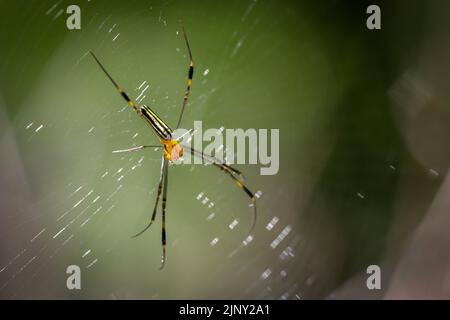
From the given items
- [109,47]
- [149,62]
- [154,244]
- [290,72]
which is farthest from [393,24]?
[154,244]

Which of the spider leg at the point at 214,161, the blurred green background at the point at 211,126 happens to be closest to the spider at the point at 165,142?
the spider leg at the point at 214,161

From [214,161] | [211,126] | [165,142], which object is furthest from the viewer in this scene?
[211,126]

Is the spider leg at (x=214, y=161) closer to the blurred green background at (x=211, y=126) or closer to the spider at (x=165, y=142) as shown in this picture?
the spider at (x=165, y=142)

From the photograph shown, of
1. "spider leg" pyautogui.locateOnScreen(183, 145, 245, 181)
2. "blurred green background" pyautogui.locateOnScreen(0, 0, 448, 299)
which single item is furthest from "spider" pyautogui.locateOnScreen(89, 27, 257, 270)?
"blurred green background" pyautogui.locateOnScreen(0, 0, 448, 299)

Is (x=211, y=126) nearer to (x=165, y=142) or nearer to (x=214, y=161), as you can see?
(x=214, y=161)

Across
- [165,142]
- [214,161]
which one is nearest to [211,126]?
[214,161]

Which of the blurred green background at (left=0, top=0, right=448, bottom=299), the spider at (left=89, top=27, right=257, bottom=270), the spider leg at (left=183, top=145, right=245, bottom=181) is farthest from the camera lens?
the blurred green background at (left=0, top=0, right=448, bottom=299)

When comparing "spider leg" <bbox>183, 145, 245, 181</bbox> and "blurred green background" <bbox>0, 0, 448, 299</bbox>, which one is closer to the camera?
"spider leg" <bbox>183, 145, 245, 181</bbox>

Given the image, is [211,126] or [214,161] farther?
[211,126]

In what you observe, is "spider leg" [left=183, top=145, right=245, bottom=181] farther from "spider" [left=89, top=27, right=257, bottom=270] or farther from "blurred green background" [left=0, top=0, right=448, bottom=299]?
"blurred green background" [left=0, top=0, right=448, bottom=299]
